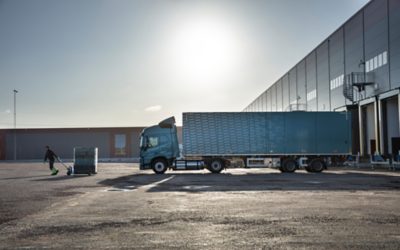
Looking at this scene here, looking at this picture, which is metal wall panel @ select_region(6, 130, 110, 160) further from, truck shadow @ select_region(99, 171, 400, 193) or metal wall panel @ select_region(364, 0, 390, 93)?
truck shadow @ select_region(99, 171, 400, 193)

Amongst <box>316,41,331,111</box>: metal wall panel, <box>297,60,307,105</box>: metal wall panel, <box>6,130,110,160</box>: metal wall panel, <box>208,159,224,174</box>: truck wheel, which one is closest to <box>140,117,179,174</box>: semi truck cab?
<box>208,159,224,174</box>: truck wheel

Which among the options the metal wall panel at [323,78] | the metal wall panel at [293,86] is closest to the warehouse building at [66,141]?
the metal wall panel at [293,86]

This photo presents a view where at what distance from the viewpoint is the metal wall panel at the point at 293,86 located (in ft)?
196

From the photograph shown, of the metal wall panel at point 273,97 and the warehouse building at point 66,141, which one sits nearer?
the metal wall panel at point 273,97

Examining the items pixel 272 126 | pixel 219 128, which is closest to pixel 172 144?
pixel 219 128

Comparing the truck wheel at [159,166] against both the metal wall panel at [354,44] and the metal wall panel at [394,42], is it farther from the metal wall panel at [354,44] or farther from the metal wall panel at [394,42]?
the metal wall panel at [354,44]

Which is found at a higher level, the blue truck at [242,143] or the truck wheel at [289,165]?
the blue truck at [242,143]

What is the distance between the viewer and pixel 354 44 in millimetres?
39188

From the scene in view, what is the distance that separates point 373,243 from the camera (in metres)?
6.96

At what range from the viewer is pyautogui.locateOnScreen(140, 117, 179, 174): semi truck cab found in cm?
2855

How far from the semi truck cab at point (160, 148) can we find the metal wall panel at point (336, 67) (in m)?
20.0

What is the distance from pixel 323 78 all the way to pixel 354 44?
8969mm

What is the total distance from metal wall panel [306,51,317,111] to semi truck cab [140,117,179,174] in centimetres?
2646

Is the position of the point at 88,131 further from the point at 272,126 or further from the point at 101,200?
the point at 101,200
